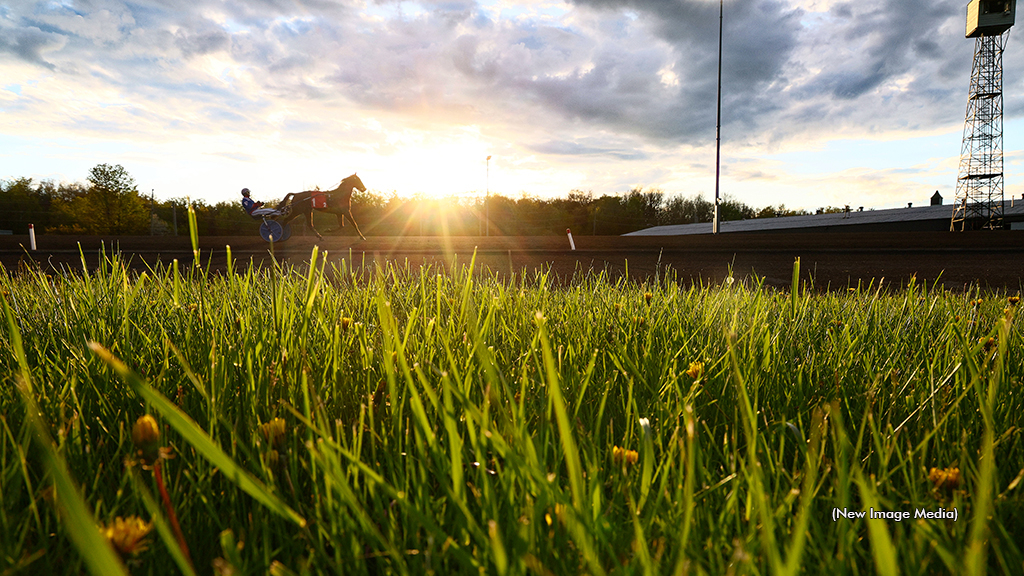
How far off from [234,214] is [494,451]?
170 ft

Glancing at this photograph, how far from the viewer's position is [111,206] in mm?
42156

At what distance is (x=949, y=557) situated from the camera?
0.57 meters

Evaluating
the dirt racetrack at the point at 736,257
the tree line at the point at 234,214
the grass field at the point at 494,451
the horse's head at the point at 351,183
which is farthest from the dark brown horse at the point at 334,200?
the tree line at the point at 234,214

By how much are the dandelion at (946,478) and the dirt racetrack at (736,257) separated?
4.59 m

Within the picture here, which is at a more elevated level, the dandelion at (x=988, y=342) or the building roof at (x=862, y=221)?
the building roof at (x=862, y=221)

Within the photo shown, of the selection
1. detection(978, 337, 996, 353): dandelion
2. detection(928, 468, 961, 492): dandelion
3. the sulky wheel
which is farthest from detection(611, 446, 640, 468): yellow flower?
the sulky wheel

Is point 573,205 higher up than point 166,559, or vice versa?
point 573,205

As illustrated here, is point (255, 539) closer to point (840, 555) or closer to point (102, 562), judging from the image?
point (102, 562)

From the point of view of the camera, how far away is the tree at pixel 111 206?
135 ft

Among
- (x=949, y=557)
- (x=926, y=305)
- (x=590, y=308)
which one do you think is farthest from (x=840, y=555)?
(x=926, y=305)

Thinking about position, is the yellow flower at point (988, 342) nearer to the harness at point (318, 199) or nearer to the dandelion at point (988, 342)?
the dandelion at point (988, 342)

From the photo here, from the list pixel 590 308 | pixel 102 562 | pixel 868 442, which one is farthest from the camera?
pixel 590 308

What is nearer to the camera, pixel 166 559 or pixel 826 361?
pixel 166 559

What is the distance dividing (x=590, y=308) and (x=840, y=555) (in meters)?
1.86
